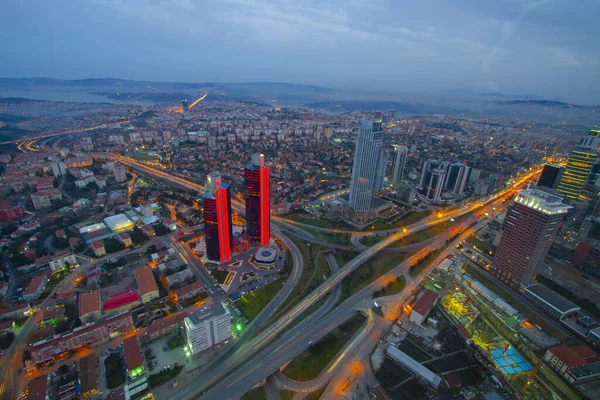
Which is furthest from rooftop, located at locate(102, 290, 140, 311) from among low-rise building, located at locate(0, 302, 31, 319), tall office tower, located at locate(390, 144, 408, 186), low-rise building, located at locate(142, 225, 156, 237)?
tall office tower, located at locate(390, 144, 408, 186)

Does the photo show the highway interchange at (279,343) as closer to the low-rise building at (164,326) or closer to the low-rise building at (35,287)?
the low-rise building at (164,326)

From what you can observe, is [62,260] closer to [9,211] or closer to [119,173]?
[9,211]

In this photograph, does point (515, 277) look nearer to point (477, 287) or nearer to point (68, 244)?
point (477, 287)

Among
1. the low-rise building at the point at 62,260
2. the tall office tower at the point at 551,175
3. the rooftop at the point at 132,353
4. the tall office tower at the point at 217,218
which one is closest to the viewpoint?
the rooftop at the point at 132,353

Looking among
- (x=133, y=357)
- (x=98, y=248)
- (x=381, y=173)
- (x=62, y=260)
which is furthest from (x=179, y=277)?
(x=381, y=173)

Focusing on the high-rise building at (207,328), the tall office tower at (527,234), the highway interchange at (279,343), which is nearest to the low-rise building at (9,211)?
the high-rise building at (207,328)

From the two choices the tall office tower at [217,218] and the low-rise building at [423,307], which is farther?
the tall office tower at [217,218]
